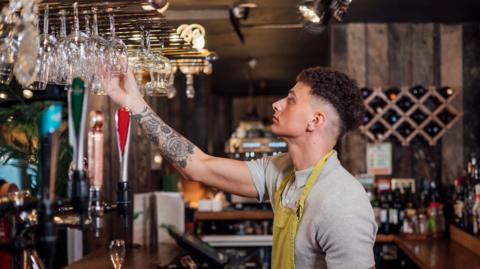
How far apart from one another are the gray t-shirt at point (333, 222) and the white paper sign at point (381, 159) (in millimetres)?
3379

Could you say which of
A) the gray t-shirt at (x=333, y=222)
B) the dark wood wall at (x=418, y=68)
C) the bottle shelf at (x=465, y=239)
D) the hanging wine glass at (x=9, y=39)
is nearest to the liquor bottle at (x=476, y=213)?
the bottle shelf at (x=465, y=239)

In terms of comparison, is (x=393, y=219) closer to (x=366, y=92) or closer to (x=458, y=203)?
(x=458, y=203)

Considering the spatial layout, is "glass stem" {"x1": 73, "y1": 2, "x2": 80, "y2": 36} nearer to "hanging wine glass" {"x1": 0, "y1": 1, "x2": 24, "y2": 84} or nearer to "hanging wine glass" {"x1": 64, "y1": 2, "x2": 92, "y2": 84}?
"hanging wine glass" {"x1": 64, "y1": 2, "x2": 92, "y2": 84}

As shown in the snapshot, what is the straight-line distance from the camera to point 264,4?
4.84 meters

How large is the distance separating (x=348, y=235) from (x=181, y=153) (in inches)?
27.3

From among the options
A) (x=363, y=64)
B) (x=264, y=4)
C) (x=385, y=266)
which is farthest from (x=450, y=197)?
(x=264, y=4)

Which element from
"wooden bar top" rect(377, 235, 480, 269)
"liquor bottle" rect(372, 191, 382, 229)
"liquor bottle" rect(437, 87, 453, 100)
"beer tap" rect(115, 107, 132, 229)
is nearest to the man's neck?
"beer tap" rect(115, 107, 132, 229)

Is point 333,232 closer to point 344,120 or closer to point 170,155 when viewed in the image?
point 344,120

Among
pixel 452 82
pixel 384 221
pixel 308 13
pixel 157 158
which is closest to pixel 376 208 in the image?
pixel 384 221

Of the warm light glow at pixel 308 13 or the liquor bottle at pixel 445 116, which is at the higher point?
the warm light glow at pixel 308 13

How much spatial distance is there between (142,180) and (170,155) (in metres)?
3.70

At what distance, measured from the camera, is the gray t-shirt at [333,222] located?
191cm

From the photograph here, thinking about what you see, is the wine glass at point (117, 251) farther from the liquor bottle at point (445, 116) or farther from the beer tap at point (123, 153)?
the liquor bottle at point (445, 116)

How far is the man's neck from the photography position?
7.22 feet
